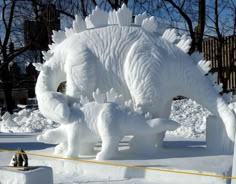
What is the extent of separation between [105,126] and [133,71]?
2.95 ft

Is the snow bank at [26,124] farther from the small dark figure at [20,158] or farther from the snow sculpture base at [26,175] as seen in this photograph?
the snow sculpture base at [26,175]

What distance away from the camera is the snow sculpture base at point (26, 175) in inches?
167

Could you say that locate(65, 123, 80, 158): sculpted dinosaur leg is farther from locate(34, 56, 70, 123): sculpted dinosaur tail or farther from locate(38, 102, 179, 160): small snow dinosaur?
locate(34, 56, 70, 123): sculpted dinosaur tail

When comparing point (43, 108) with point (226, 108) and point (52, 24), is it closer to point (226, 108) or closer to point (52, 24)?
point (226, 108)

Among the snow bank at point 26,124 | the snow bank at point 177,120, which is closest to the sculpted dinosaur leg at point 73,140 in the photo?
the snow bank at point 177,120

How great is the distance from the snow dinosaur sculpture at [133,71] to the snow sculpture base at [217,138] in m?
0.04

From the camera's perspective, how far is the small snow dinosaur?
527 cm

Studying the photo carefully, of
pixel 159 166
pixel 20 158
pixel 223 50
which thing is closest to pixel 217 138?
pixel 159 166

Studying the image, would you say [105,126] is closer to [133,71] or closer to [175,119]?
[133,71]

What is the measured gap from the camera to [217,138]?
571 centimetres

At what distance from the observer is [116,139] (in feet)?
17.4

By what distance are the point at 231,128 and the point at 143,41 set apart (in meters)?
1.61

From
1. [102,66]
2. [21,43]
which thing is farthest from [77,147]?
[21,43]

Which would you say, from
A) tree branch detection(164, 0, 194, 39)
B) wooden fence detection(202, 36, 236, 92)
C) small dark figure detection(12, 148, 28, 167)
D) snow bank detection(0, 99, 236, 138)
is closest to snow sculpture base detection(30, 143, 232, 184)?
small dark figure detection(12, 148, 28, 167)
